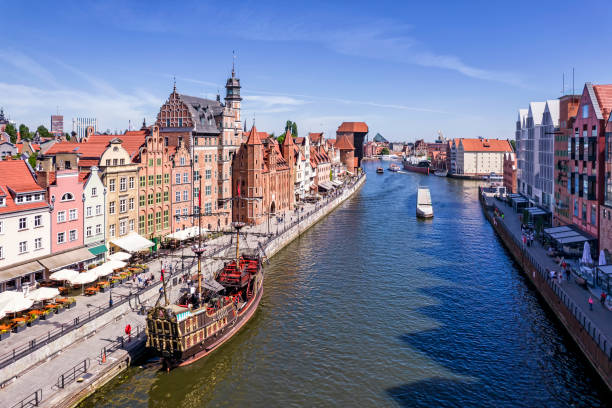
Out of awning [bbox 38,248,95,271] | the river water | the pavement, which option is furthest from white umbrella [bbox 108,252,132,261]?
the pavement

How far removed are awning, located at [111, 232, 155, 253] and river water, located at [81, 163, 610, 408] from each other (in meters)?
15.3

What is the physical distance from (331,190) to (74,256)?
9969 cm

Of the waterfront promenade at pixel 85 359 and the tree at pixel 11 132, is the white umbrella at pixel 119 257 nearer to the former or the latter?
the waterfront promenade at pixel 85 359

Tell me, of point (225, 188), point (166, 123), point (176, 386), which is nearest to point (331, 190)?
point (225, 188)

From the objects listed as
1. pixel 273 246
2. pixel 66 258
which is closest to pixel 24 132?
pixel 273 246

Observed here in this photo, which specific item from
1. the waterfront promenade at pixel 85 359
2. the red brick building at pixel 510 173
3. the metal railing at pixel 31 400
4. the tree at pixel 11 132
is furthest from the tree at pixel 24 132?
the metal railing at pixel 31 400

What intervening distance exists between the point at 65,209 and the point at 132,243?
29.1ft

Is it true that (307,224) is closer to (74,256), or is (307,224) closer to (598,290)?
(74,256)

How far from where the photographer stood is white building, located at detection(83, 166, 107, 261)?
52.3 m

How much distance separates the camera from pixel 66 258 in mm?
48281

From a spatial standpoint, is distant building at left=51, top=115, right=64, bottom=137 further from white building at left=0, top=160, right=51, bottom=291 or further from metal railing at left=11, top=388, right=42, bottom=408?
metal railing at left=11, top=388, right=42, bottom=408

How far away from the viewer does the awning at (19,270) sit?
41.5m

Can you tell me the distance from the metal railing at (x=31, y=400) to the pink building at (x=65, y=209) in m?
22.8

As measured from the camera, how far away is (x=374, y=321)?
4425cm
